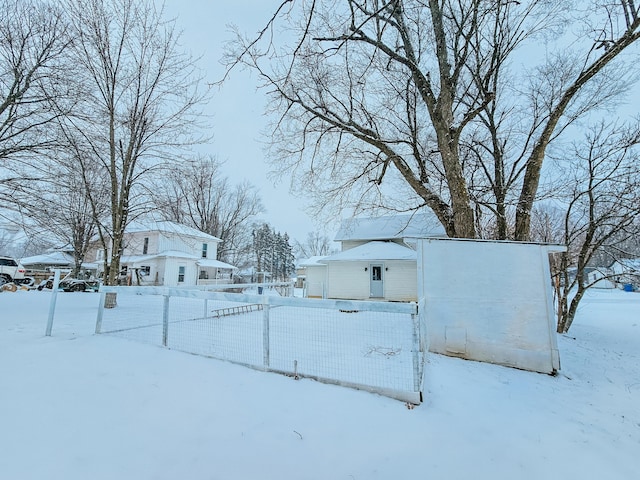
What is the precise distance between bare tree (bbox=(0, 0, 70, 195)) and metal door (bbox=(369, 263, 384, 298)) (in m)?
12.7

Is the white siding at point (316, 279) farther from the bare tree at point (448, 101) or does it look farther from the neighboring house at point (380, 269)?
the bare tree at point (448, 101)

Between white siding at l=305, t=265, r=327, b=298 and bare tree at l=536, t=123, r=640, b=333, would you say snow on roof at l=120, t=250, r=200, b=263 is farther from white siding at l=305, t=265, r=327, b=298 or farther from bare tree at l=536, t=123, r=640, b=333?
bare tree at l=536, t=123, r=640, b=333

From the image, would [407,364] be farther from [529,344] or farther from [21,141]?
[21,141]

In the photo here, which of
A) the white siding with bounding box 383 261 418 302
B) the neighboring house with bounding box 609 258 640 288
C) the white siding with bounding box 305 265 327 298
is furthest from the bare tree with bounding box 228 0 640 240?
the white siding with bounding box 305 265 327 298

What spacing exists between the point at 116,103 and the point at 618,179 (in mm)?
16066

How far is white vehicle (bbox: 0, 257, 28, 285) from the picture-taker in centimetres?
1609

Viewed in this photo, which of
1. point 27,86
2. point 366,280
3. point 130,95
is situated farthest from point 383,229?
point 27,86

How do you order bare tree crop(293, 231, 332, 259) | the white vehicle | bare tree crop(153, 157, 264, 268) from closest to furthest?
the white vehicle
bare tree crop(153, 157, 264, 268)
bare tree crop(293, 231, 332, 259)

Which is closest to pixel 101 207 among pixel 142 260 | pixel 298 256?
pixel 142 260

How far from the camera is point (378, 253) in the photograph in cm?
1482

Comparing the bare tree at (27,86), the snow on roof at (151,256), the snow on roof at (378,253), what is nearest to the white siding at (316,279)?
the snow on roof at (378,253)

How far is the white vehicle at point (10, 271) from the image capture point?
52.8ft

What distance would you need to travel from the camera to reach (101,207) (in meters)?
11.6

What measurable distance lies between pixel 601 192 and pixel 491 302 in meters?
6.66
